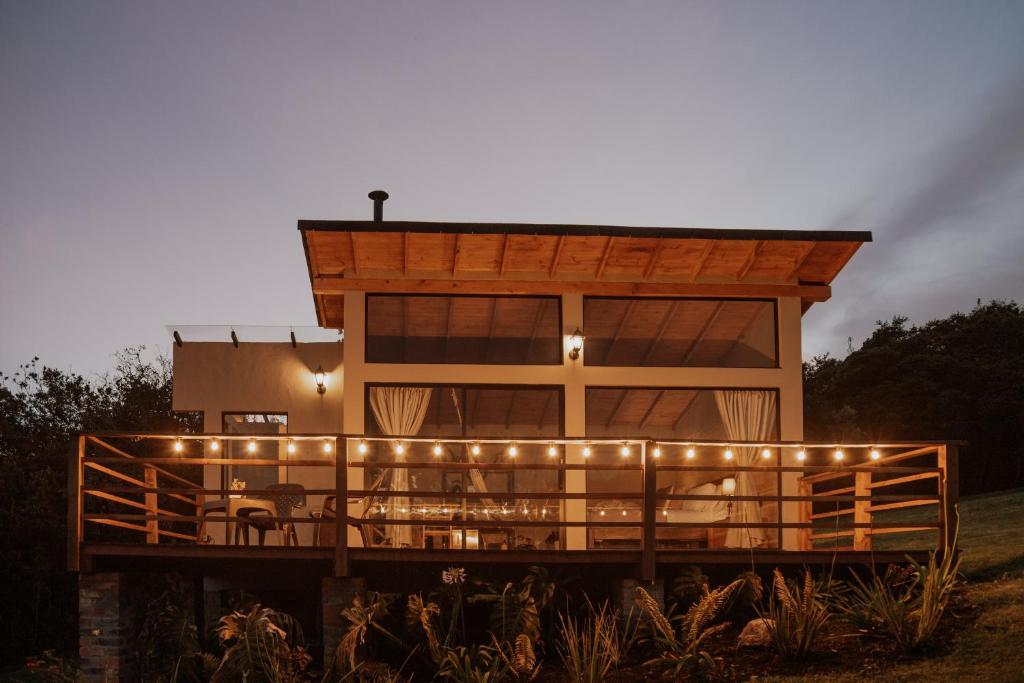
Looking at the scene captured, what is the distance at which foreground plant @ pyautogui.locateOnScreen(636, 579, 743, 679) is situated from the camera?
25.5 feet

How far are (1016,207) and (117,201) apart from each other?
26.7 metres

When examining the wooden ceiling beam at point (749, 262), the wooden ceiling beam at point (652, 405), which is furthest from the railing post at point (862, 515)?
the wooden ceiling beam at point (749, 262)

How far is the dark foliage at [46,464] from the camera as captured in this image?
21.3 m

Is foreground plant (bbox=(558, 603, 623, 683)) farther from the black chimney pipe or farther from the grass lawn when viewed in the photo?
the black chimney pipe

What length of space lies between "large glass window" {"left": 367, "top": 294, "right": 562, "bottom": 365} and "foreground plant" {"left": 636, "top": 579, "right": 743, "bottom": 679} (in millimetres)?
3950

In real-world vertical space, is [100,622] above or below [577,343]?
below

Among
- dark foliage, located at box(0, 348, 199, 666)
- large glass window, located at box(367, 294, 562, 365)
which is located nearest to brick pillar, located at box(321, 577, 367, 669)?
large glass window, located at box(367, 294, 562, 365)

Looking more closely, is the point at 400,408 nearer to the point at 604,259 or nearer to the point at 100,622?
the point at 604,259

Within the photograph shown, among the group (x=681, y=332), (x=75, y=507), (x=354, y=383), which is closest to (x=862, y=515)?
(x=681, y=332)

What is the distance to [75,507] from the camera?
8.88 metres

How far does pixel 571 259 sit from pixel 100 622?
627 cm

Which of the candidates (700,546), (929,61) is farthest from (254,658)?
(929,61)

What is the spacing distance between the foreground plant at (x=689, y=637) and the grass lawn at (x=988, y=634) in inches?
24.3

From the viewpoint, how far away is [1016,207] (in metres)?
31.8
